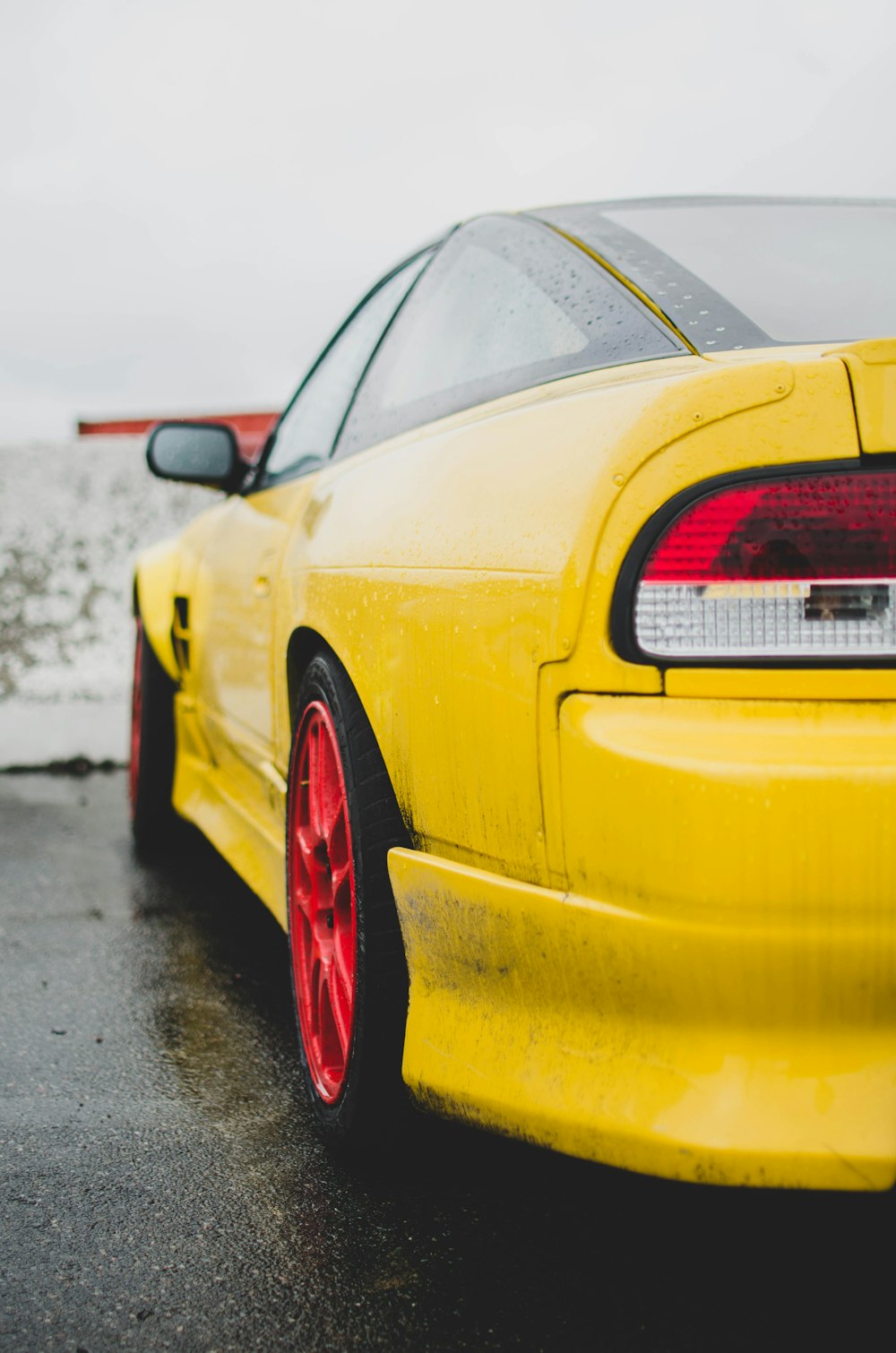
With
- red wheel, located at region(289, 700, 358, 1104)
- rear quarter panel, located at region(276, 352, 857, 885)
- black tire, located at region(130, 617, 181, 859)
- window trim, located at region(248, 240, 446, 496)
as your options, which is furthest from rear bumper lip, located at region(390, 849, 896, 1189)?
black tire, located at region(130, 617, 181, 859)

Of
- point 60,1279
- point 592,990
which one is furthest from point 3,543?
point 592,990

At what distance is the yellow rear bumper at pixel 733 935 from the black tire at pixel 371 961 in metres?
0.41

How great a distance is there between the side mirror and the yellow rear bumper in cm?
209

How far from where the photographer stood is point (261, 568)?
2596 millimetres

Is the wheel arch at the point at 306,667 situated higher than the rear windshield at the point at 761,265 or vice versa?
the rear windshield at the point at 761,265

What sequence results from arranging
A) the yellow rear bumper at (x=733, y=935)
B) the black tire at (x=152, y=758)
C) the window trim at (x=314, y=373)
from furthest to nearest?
the black tire at (x=152, y=758), the window trim at (x=314, y=373), the yellow rear bumper at (x=733, y=935)

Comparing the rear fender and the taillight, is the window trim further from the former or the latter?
the taillight

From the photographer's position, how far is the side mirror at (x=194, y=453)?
10.3 ft

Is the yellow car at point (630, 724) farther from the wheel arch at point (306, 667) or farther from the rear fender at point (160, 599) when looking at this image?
the rear fender at point (160, 599)

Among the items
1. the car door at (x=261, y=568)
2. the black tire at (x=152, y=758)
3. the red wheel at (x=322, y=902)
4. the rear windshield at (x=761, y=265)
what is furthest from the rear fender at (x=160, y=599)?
the rear windshield at (x=761, y=265)

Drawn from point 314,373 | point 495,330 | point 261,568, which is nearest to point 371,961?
point 495,330

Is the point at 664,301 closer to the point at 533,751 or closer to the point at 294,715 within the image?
the point at 533,751

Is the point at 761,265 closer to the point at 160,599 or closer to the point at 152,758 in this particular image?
the point at 160,599

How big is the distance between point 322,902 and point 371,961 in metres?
0.39
